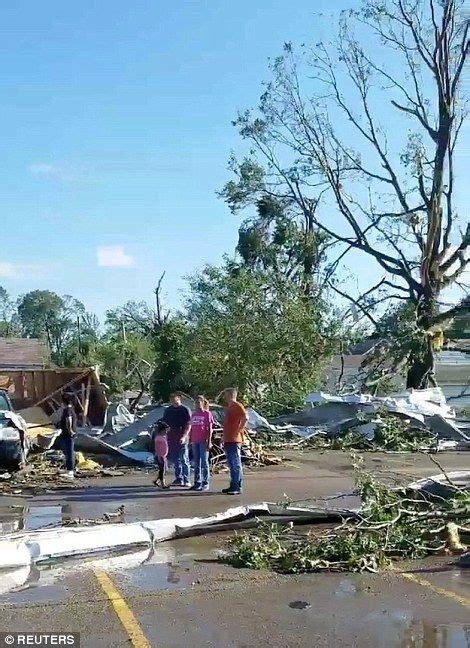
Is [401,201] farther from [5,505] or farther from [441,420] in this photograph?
[5,505]

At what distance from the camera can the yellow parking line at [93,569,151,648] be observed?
5.97 metres

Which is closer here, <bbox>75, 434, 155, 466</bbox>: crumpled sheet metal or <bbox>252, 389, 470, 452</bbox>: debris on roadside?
<bbox>75, 434, 155, 466</bbox>: crumpled sheet metal

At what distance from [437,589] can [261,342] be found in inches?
796

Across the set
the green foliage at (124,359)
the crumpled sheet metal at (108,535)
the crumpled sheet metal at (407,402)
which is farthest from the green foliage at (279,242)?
the crumpled sheet metal at (108,535)

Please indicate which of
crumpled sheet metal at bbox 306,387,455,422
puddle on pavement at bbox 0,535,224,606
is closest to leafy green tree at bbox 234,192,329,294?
crumpled sheet metal at bbox 306,387,455,422

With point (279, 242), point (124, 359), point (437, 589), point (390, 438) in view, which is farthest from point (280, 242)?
point (437, 589)

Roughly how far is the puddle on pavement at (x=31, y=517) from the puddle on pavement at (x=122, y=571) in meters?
2.08

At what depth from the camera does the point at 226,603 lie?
22.6 feet

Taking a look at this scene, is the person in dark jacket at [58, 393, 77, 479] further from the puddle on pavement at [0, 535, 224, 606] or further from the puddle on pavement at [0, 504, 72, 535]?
the puddle on pavement at [0, 535, 224, 606]

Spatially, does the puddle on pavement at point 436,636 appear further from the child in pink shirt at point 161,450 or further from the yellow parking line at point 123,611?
the child in pink shirt at point 161,450

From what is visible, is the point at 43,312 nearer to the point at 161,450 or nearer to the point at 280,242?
the point at 280,242

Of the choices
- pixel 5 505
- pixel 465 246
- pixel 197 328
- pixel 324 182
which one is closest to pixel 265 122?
pixel 324 182

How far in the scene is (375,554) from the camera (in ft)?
26.7

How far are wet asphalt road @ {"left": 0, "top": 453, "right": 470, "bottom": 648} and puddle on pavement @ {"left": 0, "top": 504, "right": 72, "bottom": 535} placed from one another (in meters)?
2.32
